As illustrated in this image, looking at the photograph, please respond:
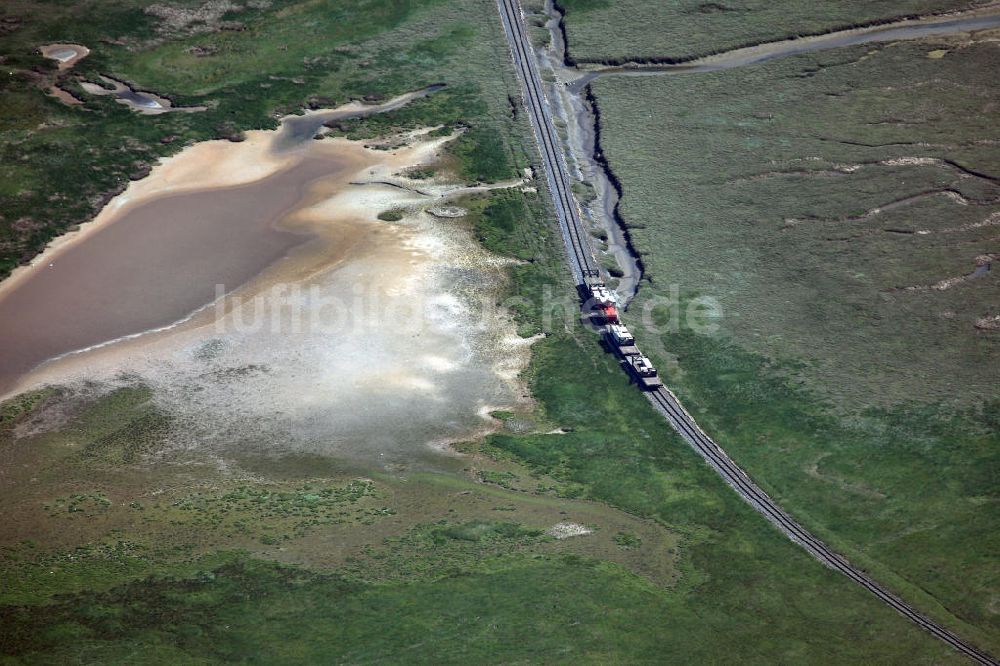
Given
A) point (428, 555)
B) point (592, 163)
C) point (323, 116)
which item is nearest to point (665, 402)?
point (428, 555)

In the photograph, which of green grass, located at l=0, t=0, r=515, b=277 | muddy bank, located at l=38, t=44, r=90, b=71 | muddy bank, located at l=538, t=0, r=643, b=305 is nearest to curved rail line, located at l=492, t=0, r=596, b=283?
muddy bank, located at l=538, t=0, r=643, b=305

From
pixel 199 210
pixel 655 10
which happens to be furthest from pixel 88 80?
pixel 655 10

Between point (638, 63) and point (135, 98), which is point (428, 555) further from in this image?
point (638, 63)

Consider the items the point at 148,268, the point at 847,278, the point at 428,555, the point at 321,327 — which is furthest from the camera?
the point at 148,268

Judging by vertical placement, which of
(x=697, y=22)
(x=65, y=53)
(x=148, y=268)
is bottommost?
(x=148, y=268)

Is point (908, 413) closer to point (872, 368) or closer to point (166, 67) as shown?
point (872, 368)

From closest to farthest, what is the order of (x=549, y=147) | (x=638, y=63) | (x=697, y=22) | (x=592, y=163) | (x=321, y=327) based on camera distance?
(x=321, y=327) < (x=592, y=163) < (x=549, y=147) < (x=638, y=63) < (x=697, y=22)

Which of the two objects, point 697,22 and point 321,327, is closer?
point 321,327
